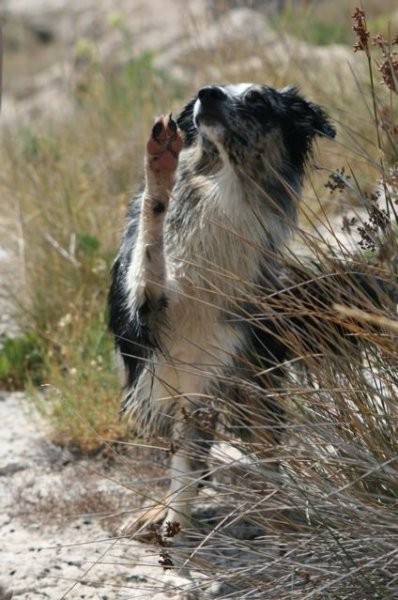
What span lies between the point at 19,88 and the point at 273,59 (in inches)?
243

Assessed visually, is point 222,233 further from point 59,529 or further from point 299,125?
Result: point 59,529

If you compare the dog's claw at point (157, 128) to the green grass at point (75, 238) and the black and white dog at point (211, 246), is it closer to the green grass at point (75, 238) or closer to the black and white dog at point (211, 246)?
the black and white dog at point (211, 246)

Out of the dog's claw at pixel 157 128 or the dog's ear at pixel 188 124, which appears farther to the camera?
the dog's ear at pixel 188 124

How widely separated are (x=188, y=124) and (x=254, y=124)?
0.31m

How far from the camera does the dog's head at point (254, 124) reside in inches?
152

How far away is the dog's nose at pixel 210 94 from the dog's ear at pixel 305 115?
13.0 inches

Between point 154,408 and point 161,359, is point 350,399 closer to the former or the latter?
point 161,359

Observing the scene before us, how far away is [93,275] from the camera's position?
567 cm

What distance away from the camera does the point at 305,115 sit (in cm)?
412

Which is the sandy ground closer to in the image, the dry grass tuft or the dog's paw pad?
the dry grass tuft

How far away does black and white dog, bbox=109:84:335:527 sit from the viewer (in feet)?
12.5

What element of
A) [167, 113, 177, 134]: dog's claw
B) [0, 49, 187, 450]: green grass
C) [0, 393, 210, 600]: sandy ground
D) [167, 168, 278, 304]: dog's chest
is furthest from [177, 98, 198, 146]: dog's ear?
[0, 393, 210, 600]: sandy ground

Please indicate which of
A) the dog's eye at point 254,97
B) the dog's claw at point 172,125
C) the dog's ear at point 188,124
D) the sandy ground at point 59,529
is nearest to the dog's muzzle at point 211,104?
the dog's eye at point 254,97

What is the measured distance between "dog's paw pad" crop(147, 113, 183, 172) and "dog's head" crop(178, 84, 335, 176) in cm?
32
